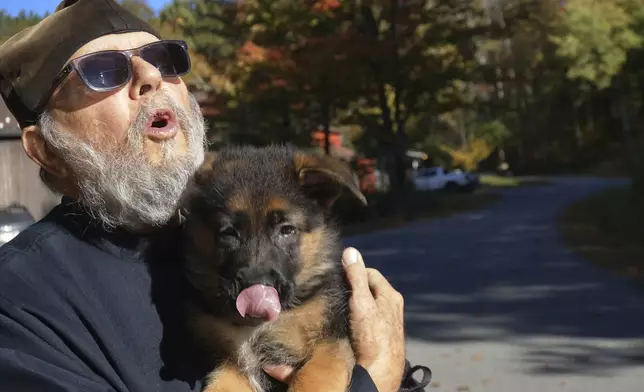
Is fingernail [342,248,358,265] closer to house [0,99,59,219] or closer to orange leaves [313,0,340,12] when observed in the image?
house [0,99,59,219]

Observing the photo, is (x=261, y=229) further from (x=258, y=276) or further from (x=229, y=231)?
(x=258, y=276)

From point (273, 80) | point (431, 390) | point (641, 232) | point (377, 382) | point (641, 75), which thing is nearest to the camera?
point (377, 382)

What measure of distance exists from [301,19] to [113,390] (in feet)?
Result: 65.7

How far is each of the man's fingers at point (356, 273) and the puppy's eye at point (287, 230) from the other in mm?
239

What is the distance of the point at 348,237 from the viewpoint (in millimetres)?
22047

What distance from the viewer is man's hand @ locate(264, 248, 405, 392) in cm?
280

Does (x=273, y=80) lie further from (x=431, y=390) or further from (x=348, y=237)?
(x=431, y=390)

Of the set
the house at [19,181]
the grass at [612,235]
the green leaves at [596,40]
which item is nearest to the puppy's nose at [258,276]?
the grass at [612,235]

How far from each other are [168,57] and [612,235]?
642 inches

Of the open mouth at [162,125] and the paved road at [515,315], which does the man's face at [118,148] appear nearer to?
the open mouth at [162,125]

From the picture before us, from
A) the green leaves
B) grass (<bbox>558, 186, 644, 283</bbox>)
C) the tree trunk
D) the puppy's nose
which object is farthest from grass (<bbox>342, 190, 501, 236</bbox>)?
the puppy's nose

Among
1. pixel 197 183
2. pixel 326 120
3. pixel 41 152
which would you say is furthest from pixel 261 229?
pixel 326 120

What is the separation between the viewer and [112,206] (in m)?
2.79

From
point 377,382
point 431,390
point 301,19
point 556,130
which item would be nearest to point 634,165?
point 301,19
